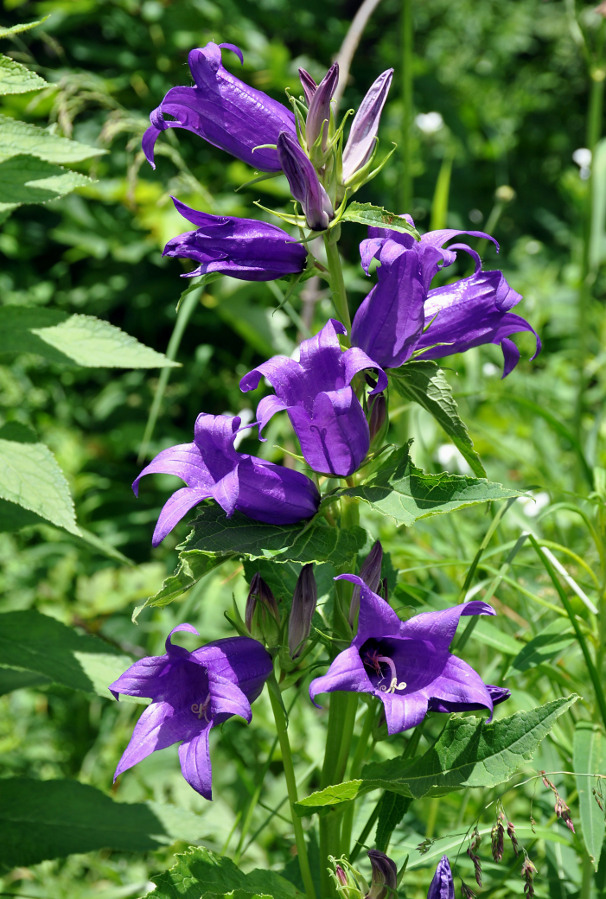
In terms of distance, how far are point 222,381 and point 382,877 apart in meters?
2.68

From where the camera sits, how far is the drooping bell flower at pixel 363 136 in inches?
45.6

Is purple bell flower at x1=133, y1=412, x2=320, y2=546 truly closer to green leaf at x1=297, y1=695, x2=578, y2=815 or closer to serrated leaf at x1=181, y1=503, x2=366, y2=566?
serrated leaf at x1=181, y1=503, x2=366, y2=566

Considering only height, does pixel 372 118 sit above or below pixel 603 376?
above

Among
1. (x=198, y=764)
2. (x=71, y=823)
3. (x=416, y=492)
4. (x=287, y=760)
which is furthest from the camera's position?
(x=71, y=823)

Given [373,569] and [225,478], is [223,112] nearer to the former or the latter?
[225,478]

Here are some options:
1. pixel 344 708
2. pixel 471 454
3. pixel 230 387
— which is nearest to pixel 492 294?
pixel 471 454

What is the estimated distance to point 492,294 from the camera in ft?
3.85

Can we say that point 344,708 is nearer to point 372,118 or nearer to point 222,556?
point 222,556

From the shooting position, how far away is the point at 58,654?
1.50m

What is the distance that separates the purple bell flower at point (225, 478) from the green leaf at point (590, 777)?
1.92 ft

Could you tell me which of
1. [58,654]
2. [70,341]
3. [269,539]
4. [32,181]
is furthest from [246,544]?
[32,181]

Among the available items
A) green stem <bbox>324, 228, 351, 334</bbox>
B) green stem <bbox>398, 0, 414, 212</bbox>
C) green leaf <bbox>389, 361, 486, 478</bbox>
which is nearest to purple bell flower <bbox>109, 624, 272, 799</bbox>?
green leaf <bbox>389, 361, 486, 478</bbox>

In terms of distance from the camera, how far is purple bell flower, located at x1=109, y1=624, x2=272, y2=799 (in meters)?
0.98

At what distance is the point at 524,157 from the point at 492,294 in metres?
5.07
